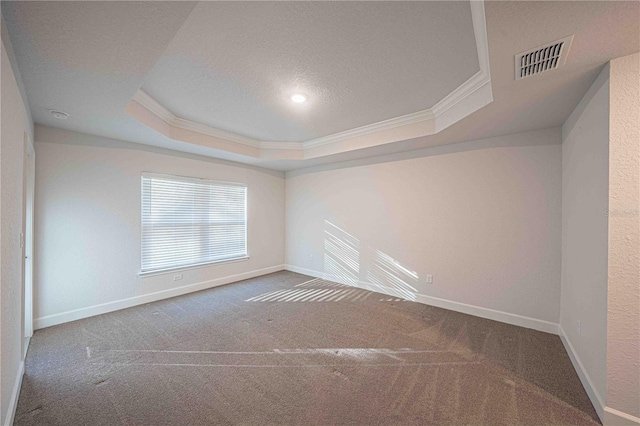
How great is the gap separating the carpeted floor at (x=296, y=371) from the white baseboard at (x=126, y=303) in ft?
0.42

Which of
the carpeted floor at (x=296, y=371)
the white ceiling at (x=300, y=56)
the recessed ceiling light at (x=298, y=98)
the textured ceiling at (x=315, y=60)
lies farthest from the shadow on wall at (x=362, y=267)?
the recessed ceiling light at (x=298, y=98)

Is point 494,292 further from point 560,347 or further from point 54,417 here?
point 54,417

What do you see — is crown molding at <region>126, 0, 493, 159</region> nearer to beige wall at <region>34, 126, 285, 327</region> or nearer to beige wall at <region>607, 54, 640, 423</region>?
beige wall at <region>34, 126, 285, 327</region>

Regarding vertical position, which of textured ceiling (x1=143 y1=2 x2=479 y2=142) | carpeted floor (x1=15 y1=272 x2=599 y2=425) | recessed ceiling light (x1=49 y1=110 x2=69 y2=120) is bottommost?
carpeted floor (x1=15 y1=272 x2=599 y2=425)

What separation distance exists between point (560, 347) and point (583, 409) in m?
1.02

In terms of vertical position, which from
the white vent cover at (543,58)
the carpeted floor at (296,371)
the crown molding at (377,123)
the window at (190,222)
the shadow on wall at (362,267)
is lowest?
the carpeted floor at (296,371)

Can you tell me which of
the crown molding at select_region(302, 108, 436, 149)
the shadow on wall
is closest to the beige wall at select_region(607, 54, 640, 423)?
the crown molding at select_region(302, 108, 436, 149)

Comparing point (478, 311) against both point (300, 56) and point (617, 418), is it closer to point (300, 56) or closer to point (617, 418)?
point (617, 418)

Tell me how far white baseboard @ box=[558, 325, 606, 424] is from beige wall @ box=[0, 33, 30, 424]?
375 centimetres

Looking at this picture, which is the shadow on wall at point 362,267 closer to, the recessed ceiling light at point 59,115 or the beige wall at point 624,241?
the beige wall at point 624,241

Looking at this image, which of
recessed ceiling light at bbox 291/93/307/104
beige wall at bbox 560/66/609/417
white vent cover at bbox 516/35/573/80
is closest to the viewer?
white vent cover at bbox 516/35/573/80

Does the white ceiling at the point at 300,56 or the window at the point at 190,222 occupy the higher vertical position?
the white ceiling at the point at 300,56

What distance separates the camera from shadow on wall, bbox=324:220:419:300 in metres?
4.23

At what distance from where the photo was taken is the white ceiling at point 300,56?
1.40 meters
